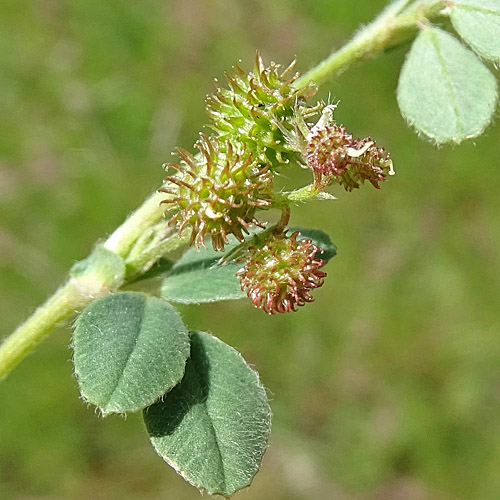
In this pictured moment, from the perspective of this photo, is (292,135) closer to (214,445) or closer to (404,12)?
(214,445)

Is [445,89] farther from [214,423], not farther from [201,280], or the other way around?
[214,423]

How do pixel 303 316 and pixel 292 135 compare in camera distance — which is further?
pixel 303 316

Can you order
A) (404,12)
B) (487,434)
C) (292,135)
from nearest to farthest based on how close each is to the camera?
1. (292,135)
2. (404,12)
3. (487,434)

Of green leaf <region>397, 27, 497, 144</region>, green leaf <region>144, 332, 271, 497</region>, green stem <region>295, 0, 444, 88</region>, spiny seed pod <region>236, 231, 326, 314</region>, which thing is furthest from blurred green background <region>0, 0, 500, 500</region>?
spiny seed pod <region>236, 231, 326, 314</region>

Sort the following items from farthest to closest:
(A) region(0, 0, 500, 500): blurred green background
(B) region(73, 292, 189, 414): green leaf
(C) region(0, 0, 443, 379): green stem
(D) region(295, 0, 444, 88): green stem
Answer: (A) region(0, 0, 500, 500): blurred green background
(D) region(295, 0, 444, 88): green stem
(C) region(0, 0, 443, 379): green stem
(B) region(73, 292, 189, 414): green leaf

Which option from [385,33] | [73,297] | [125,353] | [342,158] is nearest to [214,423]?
[125,353]

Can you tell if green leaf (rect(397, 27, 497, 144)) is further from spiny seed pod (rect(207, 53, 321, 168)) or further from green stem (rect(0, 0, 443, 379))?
spiny seed pod (rect(207, 53, 321, 168))

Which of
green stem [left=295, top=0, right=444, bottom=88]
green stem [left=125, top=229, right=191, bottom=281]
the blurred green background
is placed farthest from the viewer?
the blurred green background

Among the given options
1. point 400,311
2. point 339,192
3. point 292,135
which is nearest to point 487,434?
point 400,311
